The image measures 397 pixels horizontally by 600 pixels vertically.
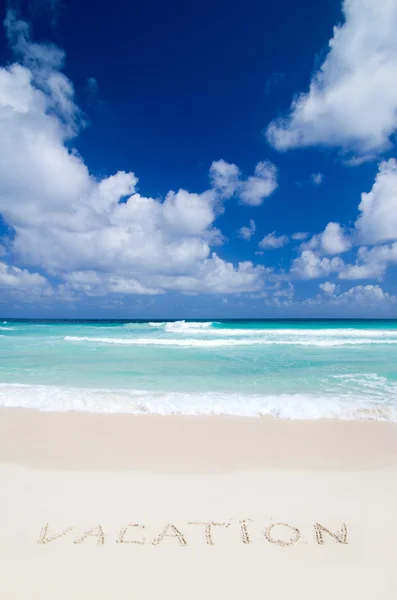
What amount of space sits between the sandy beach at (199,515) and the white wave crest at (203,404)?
943mm

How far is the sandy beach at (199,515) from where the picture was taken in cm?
245

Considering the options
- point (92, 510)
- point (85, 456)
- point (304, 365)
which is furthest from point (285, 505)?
point (304, 365)

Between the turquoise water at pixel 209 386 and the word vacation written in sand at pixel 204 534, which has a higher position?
the turquoise water at pixel 209 386

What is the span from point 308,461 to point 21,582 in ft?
11.5

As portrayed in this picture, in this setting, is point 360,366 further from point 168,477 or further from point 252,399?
point 168,477

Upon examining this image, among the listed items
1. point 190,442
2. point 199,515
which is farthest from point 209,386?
point 199,515

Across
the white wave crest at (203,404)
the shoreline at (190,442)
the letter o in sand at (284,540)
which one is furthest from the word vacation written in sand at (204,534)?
→ the white wave crest at (203,404)

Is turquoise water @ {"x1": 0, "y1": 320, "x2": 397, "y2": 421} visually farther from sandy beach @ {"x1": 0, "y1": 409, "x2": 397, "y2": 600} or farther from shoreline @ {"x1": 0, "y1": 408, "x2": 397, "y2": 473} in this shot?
sandy beach @ {"x1": 0, "y1": 409, "x2": 397, "y2": 600}

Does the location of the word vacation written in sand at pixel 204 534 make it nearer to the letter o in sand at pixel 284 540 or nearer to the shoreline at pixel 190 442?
the letter o in sand at pixel 284 540

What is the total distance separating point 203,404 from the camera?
671 cm

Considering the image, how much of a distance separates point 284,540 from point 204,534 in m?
0.74

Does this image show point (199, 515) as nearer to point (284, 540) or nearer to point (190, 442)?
point (284, 540)

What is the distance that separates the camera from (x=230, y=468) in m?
4.13

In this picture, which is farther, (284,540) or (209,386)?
(209,386)
